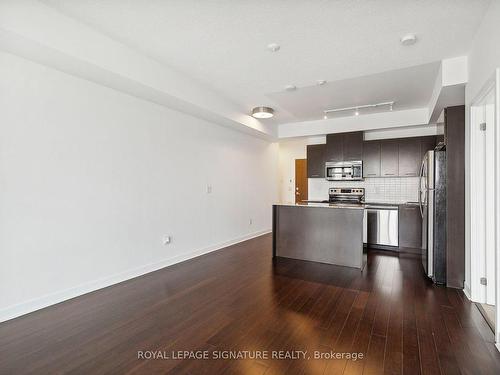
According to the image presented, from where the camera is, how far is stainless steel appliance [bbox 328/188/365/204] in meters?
5.91

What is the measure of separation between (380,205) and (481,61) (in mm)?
3202

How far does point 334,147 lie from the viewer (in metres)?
5.89

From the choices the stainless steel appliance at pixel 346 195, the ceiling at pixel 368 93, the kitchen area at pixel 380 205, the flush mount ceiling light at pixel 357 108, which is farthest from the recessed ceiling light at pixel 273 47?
the stainless steel appliance at pixel 346 195

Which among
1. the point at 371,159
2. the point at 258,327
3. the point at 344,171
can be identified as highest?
the point at 371,159

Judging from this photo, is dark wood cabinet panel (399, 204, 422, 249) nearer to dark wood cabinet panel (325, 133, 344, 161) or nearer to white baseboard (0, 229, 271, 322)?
dark wood cabinet panel (325, 133, 344, 161)

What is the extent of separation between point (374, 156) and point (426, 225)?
2332 mm

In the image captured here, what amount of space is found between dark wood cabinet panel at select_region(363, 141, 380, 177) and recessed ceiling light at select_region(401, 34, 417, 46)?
3047mm

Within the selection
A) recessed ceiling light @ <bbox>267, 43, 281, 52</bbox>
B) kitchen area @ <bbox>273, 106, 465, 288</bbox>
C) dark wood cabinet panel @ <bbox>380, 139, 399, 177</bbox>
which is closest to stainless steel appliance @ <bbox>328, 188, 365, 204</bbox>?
kitchen area @ <bbox>273, 106, 465, 288</bbox>

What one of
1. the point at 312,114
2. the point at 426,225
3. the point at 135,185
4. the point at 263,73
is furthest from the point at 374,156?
the point at 135,185

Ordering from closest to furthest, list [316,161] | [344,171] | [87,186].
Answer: [87,186]
[344,171]
[316,161]

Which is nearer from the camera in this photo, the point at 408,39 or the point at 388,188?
the point at 408,39

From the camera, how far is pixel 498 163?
1.96m

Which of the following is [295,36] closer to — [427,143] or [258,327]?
[258,327]

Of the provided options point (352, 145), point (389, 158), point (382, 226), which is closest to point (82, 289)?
point (382, 226)
